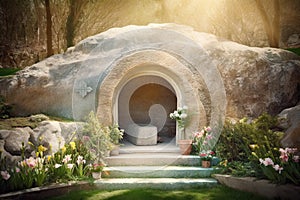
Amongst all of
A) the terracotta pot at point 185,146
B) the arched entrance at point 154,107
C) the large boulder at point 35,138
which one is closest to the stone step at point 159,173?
the terracotta pot at point 185,146

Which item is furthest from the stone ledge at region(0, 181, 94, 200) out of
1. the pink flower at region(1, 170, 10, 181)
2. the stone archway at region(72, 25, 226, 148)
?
the stone archway at region(72, 25, 226, 148)

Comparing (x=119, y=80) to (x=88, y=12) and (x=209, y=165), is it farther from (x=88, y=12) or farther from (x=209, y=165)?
(x=88, y=12)

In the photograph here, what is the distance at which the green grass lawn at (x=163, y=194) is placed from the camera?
488 centimetres

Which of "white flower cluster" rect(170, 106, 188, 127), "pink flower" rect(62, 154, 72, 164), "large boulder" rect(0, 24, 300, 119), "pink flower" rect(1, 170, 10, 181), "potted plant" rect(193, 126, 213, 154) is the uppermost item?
"large boulder" rect(0, 24, 300, 119)

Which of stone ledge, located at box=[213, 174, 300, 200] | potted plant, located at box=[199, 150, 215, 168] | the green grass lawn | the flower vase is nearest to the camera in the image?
stone ledge, located at box=[213, 174, 300, 200]

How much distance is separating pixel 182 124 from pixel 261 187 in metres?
3.21

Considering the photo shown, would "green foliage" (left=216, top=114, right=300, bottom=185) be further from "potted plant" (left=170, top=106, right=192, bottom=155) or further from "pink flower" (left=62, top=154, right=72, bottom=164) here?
"pink flower" (left=62, top=154, right=72, bottom=164)

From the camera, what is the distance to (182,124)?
7.71 m

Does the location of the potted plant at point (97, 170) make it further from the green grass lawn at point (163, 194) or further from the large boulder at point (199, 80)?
the large boulder at point (199, 80)

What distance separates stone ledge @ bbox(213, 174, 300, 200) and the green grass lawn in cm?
12

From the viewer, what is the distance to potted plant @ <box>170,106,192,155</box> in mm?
7188

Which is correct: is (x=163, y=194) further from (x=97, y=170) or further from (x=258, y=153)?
(x=258, y=153)

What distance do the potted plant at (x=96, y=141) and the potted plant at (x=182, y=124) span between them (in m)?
1.77

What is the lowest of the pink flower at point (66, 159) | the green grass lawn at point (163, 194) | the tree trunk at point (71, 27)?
the green grass lawn at point (163, 194)
